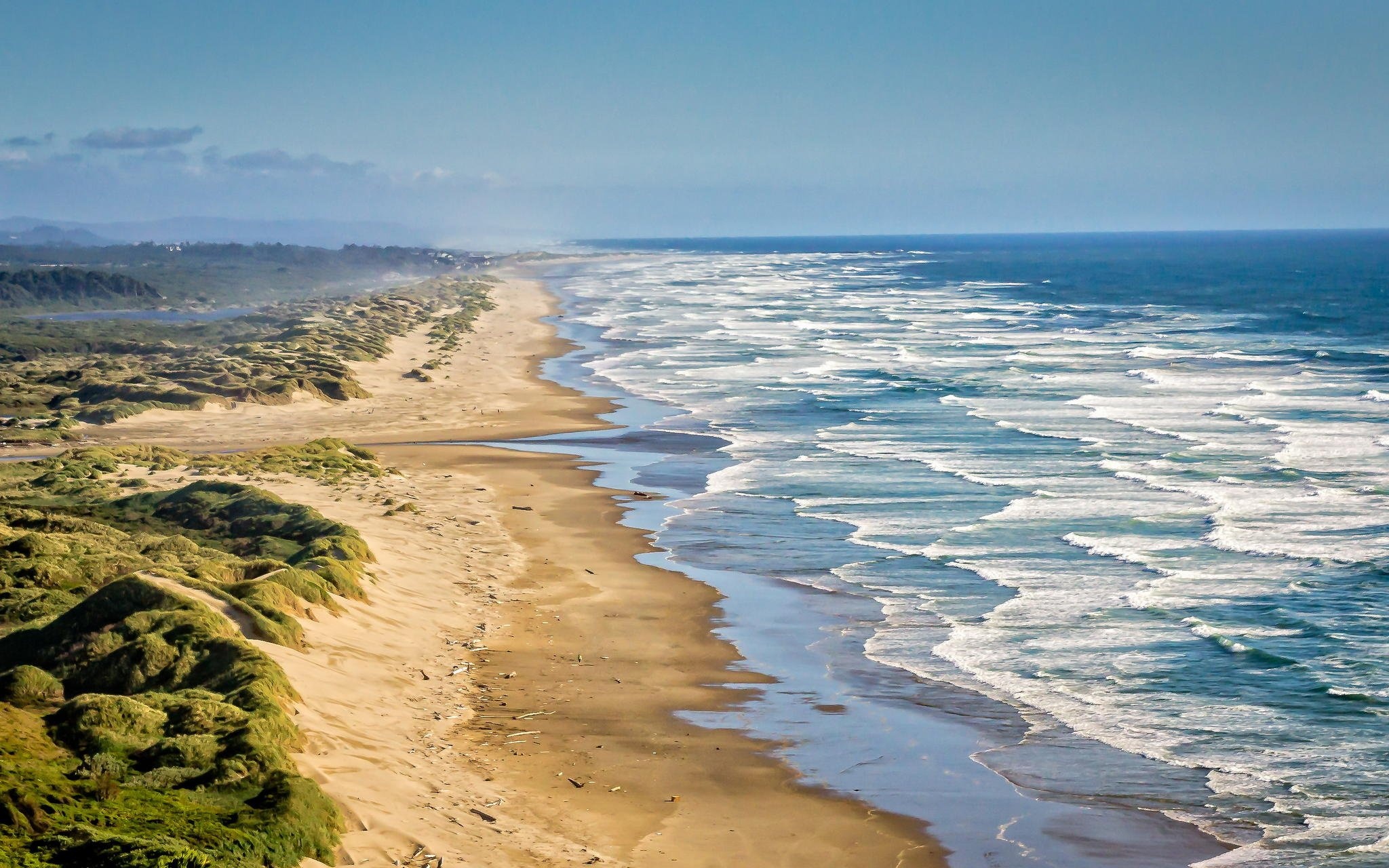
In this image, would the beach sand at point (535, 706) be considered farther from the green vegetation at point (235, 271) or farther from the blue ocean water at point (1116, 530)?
the green vegetation at point (235, 271)

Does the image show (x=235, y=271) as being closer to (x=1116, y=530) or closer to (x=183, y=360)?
(x=183, y=360)

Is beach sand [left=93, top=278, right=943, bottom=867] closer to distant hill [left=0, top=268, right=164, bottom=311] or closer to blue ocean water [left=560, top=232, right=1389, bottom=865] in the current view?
blue ocean water [left=560, top=232, right=1389, bottom=865]

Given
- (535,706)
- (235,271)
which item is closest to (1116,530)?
(535,706)

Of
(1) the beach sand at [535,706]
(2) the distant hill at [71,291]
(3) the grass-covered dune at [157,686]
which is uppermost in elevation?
(2) the distant hill at [71,291]

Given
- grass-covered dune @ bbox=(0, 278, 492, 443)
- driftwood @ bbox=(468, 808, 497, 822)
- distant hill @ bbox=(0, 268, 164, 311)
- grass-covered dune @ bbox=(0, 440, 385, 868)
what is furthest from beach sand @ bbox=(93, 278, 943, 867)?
distant hill @ bbox=(0, 268, 164, 311)

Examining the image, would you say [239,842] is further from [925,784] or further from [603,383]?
[603,383]

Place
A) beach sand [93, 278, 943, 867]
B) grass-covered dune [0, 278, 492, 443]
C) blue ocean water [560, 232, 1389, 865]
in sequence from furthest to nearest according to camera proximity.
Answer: grass-covered dune [0, 278, 492, 443]
blue ocean water [560, 232, 1389, 865]
beach sand [93, 278, 943, 867]

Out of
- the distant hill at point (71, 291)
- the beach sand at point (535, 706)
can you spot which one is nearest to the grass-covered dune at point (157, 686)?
the beach sand at point (535, 706)
